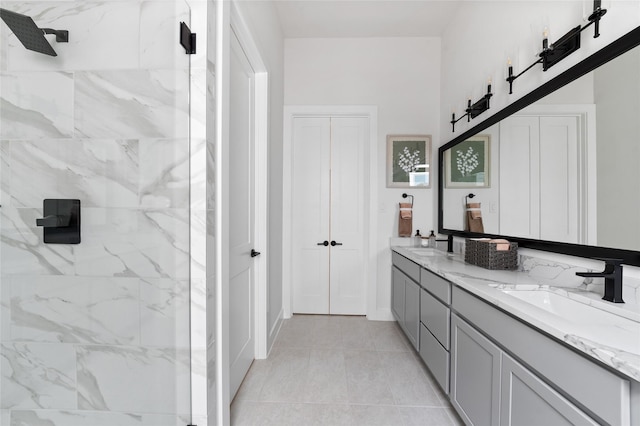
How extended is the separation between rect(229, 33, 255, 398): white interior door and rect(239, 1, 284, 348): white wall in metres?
0.24

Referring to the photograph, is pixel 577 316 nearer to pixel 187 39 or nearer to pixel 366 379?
pixel 366 379

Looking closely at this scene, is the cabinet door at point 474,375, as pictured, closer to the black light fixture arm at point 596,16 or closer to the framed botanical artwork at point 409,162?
the black light fixture arm at point 596,16

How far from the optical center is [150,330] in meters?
1.17

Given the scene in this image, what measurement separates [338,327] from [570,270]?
7.12 feet

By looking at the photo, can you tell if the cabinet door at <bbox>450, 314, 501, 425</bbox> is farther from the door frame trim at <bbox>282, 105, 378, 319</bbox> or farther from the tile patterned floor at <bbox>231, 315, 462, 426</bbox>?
the door frame trim at <bbox>282, 105, 378, 319</bbox>

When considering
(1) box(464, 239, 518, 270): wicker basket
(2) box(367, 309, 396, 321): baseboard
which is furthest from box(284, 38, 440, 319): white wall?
Result: (1) box(464, 239, 518, 270): wicker basket

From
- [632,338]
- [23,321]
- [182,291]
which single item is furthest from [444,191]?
[23,321]

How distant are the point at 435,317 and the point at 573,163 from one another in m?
1.14

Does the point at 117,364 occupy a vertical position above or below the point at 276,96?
below

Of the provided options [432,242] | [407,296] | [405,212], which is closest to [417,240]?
[432,242]

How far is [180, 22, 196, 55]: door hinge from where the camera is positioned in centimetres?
123

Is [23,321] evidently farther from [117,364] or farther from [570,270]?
[570,270]

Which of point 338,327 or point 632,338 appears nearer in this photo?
point 632,338

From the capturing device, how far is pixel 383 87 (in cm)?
338
